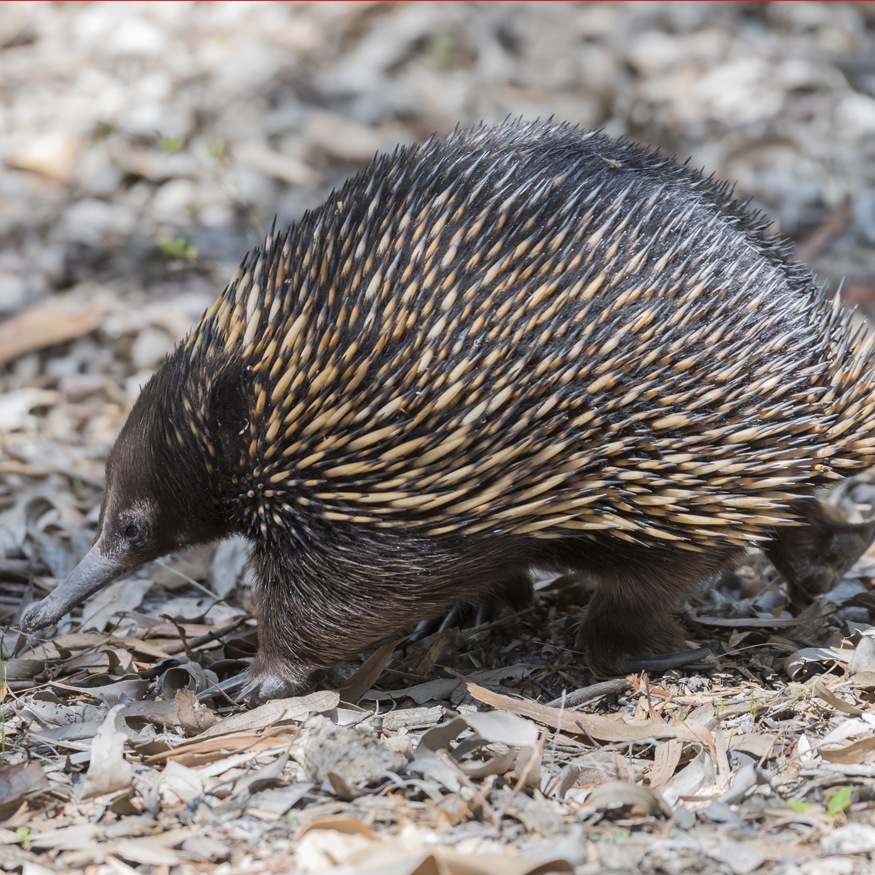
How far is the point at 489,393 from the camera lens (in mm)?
3463

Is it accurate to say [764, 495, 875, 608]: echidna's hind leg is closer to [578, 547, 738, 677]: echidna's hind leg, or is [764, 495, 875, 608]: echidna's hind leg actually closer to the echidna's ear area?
[578, 547, 738, 677]: echidna's hind leg

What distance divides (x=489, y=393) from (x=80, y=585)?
1.70 m

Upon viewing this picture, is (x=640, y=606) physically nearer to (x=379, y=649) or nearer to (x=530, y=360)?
(x=379, y=649)

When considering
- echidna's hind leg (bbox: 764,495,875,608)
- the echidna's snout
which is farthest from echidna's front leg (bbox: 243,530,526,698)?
echidna's hind leg (bbox: 764,495,875,608)

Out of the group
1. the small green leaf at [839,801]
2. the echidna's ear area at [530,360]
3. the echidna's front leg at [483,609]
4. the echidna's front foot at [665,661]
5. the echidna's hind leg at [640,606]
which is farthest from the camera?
the echidna's front leg at [483,609]

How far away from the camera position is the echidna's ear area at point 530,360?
137 inches

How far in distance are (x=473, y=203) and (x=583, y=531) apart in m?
1.16

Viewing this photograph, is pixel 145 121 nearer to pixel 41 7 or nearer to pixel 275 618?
pixel 41 7

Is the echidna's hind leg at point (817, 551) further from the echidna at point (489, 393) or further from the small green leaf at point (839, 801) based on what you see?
the small green leaf at point (839, 801)

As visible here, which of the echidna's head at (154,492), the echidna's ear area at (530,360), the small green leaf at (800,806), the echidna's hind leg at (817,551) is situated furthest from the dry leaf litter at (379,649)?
the echidna's ear area at (530,360)

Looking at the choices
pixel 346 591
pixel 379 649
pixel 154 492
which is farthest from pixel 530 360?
pixel 154 492

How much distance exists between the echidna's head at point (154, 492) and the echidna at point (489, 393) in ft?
0.03

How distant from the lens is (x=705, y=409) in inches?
142

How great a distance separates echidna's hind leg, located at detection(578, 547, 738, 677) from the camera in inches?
155
